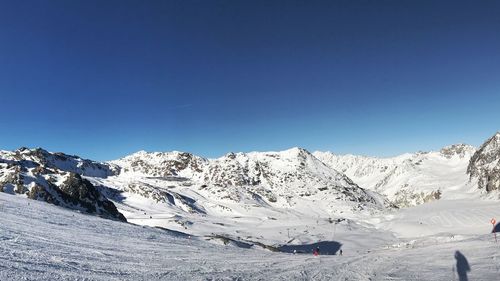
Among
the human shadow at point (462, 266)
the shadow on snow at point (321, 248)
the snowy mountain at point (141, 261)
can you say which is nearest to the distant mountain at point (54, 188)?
the snowy mountain at point (141, 261)

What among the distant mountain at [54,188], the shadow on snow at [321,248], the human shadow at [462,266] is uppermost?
the distant mountain at [54,188]

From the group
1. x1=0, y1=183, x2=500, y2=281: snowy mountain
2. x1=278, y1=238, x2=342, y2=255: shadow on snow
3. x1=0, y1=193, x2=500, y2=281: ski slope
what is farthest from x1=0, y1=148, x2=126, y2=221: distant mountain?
x1=278, y1=238, x2=342, y2=255: shadow on snow

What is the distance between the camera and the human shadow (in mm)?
23038

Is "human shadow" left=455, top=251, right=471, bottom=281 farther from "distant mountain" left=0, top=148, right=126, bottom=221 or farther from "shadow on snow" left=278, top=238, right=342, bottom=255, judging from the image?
"shadow on snow" left=278, top=238, right=342, bottom=255

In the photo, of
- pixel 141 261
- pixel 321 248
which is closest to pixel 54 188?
pixel 141 261

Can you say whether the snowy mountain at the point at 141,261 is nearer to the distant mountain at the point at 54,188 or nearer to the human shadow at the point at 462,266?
the human shadow at the point at 462,266

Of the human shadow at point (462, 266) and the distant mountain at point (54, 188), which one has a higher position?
the distant mountain at point (54, 188)

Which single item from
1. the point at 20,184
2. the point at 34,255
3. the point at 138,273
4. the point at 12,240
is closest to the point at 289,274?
the point at 138,273

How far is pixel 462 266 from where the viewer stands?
2641 cm

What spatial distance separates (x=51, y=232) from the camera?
2906 cm

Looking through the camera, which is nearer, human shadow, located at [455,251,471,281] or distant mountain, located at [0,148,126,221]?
human shadow, located at [455,251,471,281]

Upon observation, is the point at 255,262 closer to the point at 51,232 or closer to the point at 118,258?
the point at 118,258

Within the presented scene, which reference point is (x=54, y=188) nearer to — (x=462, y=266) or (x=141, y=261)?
(x=141, y=261)

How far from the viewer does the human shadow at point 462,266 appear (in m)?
23.0
